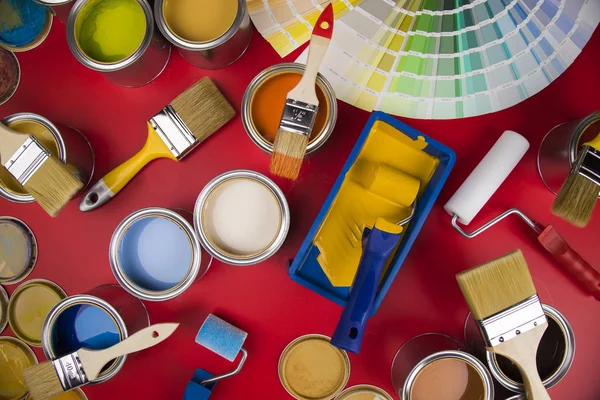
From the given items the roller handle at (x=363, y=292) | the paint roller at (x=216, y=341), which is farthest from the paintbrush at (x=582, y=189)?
the paint roller at (x=216, y=341)

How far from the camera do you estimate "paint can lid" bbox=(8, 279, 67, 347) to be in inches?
51.0

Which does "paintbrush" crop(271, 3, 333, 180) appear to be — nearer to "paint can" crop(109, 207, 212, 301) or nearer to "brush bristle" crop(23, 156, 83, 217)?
"paint can" crop(109, 207, 212, 301)

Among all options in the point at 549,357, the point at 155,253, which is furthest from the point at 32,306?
the point at 549,357

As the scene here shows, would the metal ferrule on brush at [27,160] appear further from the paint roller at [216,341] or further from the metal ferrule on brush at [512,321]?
the metal ferrule on brush at [512,321]

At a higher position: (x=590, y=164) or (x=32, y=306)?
(x=590, y=164)

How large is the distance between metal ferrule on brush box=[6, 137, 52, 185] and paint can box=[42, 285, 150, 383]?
0.30m

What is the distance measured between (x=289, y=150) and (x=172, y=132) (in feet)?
1.06

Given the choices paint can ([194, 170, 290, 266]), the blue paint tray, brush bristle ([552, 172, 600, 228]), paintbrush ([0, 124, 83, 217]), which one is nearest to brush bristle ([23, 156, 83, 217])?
paintbrush ([0, 124, 83, 217])

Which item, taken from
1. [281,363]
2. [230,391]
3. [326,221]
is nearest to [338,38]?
[326,221]

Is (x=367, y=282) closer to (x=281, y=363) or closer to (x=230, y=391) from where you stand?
(x=281, y=363)

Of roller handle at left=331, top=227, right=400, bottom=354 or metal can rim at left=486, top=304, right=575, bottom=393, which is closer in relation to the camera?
roller handle at left=331, top=227, right=400, bottom=354

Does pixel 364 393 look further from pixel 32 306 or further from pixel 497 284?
pixel 32 306

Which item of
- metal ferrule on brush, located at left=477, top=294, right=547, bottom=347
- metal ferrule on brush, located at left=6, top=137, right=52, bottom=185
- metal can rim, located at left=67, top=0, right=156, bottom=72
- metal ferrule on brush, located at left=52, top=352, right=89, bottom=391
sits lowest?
metal ferrule on brush, located at left=52, top=352, right=89, bottom=391

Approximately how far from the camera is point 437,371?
44.9 inches
